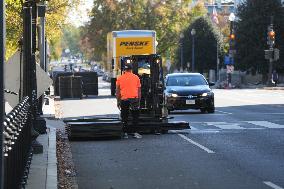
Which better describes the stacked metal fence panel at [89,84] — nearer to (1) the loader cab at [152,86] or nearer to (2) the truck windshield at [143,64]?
(2) the truck windshield at [143,64]

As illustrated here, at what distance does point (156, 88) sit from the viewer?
897 inches

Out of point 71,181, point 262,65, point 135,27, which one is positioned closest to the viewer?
point 71,181

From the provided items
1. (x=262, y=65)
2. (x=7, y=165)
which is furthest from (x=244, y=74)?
(x=7, y=165)

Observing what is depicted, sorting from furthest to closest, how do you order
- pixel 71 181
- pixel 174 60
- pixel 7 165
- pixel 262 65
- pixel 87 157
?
pixel 174 60, pixel 262 65, pixel 87 157, pixel 71 181, pixel 7 165

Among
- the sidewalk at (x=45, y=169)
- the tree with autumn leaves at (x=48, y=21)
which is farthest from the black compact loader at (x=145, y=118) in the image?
the tree with autumn leaves at (x=48, y=21)

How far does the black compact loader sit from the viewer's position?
2028 cm

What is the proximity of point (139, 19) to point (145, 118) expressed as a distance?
8156 centimetres

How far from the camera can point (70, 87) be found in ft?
169

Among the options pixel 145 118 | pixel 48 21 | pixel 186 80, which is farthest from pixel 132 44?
pixel 145 118

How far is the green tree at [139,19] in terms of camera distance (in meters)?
101

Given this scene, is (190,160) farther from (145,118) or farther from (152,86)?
(152,86)

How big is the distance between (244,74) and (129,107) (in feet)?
247

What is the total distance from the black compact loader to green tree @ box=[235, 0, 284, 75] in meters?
60.5

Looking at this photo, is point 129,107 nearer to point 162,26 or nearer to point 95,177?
point 95,177
